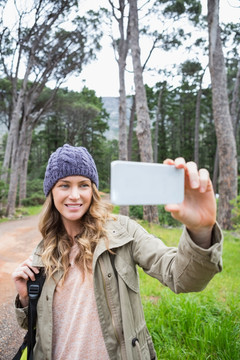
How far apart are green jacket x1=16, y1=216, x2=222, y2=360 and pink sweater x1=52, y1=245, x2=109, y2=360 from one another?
1.8 inches

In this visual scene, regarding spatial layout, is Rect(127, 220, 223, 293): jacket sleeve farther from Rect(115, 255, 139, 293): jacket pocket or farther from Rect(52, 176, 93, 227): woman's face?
Rect(52, 176, 93, 227): woman's face

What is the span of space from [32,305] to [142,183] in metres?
1.15

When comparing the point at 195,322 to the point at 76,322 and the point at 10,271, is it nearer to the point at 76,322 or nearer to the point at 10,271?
the point at 76,322

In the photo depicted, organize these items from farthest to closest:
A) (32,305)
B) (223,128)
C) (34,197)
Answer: (34,197) < (223,128) < (32,305)

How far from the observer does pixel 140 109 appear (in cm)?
855

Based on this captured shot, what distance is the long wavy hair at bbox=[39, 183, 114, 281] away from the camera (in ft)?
4.56

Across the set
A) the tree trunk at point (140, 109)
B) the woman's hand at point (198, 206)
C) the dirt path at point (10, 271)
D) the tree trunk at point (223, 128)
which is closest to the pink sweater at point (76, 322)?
the woman's hand at point (198, 206)

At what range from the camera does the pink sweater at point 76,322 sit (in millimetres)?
1305

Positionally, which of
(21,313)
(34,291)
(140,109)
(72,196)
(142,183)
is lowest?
(21,313)

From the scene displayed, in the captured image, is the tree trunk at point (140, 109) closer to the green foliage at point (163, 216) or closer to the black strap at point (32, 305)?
the green foliage at point (163, 216)

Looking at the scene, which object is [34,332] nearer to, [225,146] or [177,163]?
[177,163]

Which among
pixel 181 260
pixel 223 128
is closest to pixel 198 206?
pixel 181 260

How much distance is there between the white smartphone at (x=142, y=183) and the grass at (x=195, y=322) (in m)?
2.04

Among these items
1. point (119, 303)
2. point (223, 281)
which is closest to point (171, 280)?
point (119, 303)
